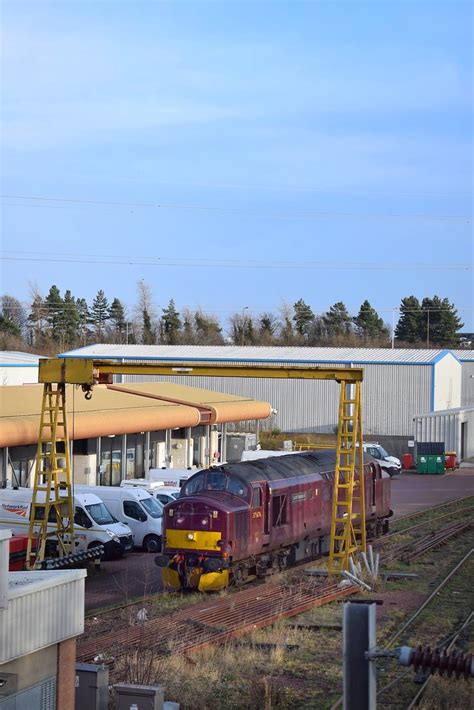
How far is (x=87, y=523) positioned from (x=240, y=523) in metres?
7.40

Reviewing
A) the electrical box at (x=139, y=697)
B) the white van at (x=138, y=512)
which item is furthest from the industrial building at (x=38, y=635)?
the white van at (x=138, y=512)

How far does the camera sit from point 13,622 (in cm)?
1052

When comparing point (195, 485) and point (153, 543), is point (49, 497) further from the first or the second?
point (153, 543)

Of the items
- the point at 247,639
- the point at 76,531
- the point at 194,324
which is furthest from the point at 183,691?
the point at 194,324

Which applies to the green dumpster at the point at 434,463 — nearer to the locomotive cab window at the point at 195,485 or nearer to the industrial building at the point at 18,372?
the industrial building at the point at 18,372

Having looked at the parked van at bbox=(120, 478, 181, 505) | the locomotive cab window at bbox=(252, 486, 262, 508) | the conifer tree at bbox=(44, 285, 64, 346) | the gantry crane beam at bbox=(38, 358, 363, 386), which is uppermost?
the conifer tree at bbox=(44, 285, 64, 346)

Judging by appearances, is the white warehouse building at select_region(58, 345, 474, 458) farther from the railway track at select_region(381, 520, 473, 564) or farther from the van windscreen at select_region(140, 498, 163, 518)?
the van windscreen at select_region(140, 498, 163, 518)

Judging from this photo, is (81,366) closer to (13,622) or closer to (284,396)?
(13,622)

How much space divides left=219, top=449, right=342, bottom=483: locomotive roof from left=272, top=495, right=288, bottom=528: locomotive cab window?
0.52 metres

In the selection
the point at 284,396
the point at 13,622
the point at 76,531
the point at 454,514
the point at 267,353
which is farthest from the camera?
the point at 267,353

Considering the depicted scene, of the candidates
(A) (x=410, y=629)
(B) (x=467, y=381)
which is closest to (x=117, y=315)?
(B) (x=467, y=381)

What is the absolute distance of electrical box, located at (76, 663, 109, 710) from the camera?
12.0m

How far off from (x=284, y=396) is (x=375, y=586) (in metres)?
42.4

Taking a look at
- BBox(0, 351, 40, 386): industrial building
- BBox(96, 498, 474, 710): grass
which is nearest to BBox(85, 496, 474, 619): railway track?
BBox(96, 498, 474, 710): grass
